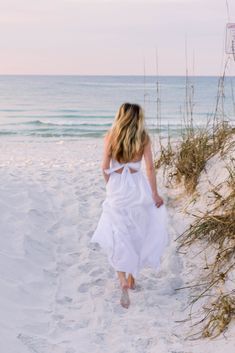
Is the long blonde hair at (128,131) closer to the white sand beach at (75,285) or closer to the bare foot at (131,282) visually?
the bare foot at (131,282)

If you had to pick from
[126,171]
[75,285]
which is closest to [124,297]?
[75,285]

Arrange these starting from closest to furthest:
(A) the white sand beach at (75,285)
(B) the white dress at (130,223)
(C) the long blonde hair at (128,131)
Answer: (A) the white sand beach at (75,285), (C) the long blonde hair at (128,131), (B) the white dress at (130,223)

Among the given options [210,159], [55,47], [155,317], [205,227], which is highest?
[55,47]

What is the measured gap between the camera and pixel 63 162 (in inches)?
379

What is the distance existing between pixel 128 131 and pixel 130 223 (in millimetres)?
695

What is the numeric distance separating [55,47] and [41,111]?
15.5 meters

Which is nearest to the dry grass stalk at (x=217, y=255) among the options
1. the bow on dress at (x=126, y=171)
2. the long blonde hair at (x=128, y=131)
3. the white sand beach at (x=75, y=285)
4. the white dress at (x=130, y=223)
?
the white sand beach at (x=75, y=285)

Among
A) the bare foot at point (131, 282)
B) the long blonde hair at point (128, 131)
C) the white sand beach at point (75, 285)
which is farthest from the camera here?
the bare foot at point (131, 282)

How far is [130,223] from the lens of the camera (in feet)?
13.9

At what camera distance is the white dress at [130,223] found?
4.20 m

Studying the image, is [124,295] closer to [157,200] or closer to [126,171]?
[157,200]

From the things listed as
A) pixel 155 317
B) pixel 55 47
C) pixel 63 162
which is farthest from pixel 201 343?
pixel 55 47

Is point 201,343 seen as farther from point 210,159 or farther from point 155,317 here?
point 210,159

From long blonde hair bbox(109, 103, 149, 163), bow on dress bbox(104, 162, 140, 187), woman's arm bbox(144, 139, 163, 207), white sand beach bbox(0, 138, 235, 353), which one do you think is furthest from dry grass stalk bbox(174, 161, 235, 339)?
long blonde hair bbox(109, 103, 149, 163)
